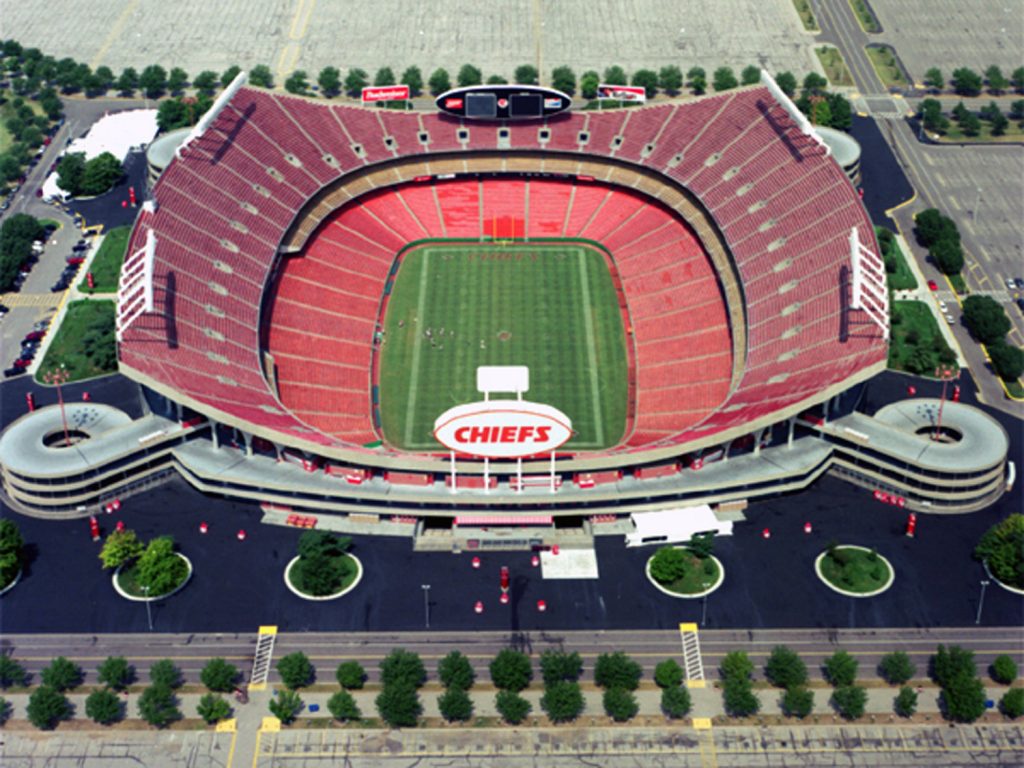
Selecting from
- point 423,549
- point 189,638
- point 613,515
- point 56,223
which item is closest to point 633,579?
point 613,515

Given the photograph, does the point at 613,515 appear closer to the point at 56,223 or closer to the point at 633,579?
the point at 633,579

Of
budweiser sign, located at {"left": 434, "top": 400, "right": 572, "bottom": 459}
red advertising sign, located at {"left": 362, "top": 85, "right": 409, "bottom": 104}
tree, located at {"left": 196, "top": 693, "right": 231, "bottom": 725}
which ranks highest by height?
red advertising sign, located at {"left": 362, "top": 85, "right": 409, "bottom": 104}

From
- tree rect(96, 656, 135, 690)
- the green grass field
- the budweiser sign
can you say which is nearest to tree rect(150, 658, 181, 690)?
tree rect(96, 656, 135, 690)

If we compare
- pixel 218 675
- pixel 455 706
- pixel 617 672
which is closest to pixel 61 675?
pixel 218 675

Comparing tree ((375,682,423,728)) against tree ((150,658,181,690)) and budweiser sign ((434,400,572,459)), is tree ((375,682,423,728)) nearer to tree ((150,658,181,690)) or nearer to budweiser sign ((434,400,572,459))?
tree ((150,658,181,690))

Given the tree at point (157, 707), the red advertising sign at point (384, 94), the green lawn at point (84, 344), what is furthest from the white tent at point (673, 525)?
the red advertising sign at point (384, 94)
